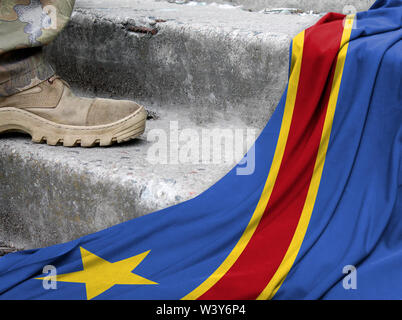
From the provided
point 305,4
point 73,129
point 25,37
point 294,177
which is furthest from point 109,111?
point 305,4

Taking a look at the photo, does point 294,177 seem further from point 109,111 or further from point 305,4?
point 305,4

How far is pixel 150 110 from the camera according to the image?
1.50 metres

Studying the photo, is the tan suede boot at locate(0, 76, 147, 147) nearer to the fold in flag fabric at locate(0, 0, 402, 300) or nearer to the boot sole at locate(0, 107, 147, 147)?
the boot sole at locate(0, 107, 147, 147)

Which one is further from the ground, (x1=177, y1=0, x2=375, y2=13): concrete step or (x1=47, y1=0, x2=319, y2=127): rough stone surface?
(x1=177, y1=0, x2=375, y2=13): concrete step

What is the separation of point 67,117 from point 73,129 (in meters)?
0.03

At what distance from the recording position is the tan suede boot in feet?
3.98

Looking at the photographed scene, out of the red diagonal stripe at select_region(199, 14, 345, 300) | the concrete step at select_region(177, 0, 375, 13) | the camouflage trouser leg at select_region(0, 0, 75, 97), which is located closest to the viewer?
the red diagonal stripe at select_region(199, 14, 345, 300)

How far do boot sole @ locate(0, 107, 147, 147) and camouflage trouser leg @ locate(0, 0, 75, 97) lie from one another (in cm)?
7

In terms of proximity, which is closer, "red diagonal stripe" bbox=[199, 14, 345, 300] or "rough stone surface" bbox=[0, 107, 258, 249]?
"red diagonal stripe" bbox=[199, 14, 345, 300]

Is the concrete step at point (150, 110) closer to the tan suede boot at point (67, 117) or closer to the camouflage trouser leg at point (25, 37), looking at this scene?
the tan suede boot at point (67, 117)

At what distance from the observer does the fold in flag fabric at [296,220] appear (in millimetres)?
902

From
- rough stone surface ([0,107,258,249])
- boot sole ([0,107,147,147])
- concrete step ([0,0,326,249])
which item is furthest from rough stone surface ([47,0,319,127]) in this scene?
boot sole ([0,107,147,147])
